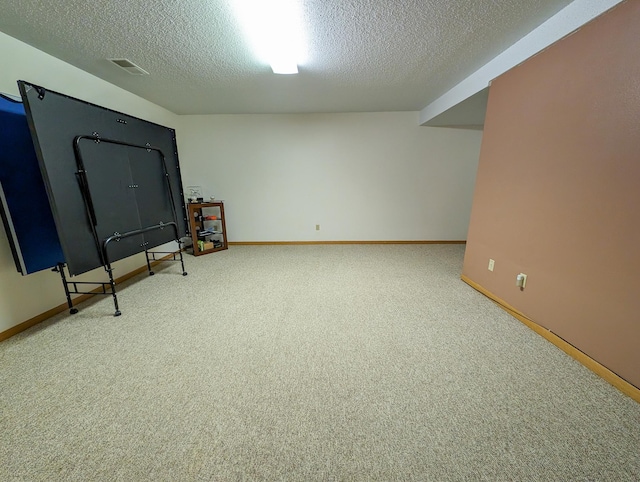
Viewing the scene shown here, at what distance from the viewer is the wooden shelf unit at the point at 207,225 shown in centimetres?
366

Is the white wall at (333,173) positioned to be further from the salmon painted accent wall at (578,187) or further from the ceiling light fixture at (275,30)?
the salmon painted accent wall at (578,187)

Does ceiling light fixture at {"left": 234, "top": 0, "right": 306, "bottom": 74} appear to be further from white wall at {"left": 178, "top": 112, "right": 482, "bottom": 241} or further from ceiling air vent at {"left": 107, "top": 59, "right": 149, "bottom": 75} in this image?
white wall at {"left": 178, "top": 112, "right": 482, "bottom": 241}

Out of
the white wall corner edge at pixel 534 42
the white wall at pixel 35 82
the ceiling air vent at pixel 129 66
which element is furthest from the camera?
the ceiling air vent at pixel 129 66

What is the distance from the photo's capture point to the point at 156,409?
1.18 meters

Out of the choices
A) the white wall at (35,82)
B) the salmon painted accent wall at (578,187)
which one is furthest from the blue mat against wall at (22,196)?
the salmon painted accent wall at (578,187)

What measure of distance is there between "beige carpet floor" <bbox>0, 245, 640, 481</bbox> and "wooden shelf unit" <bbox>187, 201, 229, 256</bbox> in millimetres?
1635

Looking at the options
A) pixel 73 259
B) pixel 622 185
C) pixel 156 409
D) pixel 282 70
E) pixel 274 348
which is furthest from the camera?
pixel 282 70

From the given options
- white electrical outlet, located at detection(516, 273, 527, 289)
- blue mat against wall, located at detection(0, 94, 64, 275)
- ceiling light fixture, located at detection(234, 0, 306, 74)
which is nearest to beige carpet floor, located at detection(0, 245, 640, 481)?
white electrical outlet, located at detection(516, 273, 527, 289)

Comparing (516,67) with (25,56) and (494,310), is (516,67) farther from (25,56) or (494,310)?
(25,56)

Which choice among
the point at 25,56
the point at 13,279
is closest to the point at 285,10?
the point at 25,56

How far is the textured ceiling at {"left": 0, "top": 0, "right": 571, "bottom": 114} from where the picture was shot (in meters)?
1.52

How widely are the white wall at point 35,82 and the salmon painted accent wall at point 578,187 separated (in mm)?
4107

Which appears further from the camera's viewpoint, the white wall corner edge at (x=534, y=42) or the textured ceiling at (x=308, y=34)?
the textured ceiling at (x=308, y=34)

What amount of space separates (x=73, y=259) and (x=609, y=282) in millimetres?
3696
